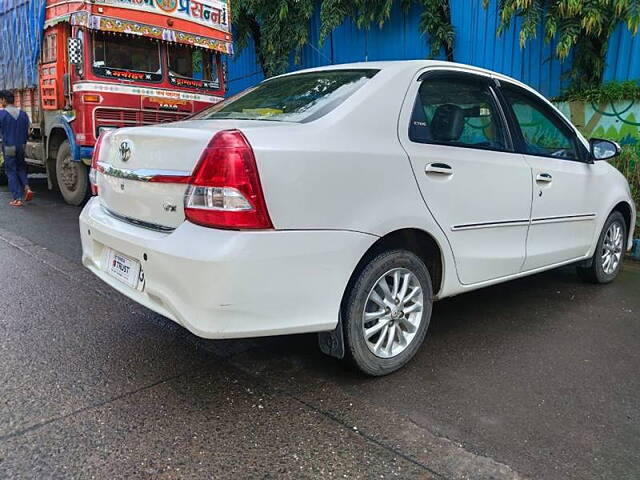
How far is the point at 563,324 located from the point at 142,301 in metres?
2.87

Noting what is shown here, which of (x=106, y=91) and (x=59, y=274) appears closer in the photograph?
(x=59, y=274)

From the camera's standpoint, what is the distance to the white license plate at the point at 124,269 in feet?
8.79

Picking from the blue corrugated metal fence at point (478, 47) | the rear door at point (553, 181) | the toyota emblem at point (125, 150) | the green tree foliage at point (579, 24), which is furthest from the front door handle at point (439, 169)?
the blue corrugated metal fence at point (478, 47)

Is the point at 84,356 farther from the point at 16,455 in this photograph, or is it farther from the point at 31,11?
the point at 31,11

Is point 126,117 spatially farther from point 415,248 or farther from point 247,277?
point 247,277

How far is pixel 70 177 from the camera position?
8.15 meters

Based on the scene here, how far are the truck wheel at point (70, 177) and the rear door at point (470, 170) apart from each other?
6.23 m

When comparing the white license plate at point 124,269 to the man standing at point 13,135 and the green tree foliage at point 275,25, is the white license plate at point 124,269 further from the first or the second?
the green tree foliage at point 275,25

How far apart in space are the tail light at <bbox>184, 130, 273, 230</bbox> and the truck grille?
17.2 feet

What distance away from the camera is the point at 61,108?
7660 mm

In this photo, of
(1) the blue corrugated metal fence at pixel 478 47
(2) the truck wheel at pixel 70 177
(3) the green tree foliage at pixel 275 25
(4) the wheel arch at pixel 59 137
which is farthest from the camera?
(3) the green tree foliage at pixel 275 25

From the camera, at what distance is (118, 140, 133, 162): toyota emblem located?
9.25 feet

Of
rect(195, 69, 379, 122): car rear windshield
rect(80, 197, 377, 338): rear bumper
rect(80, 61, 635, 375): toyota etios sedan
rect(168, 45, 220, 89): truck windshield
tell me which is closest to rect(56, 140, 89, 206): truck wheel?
rect(168, 45, 220, 89): truck windshield

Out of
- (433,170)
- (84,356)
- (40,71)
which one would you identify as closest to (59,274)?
(84,356)
